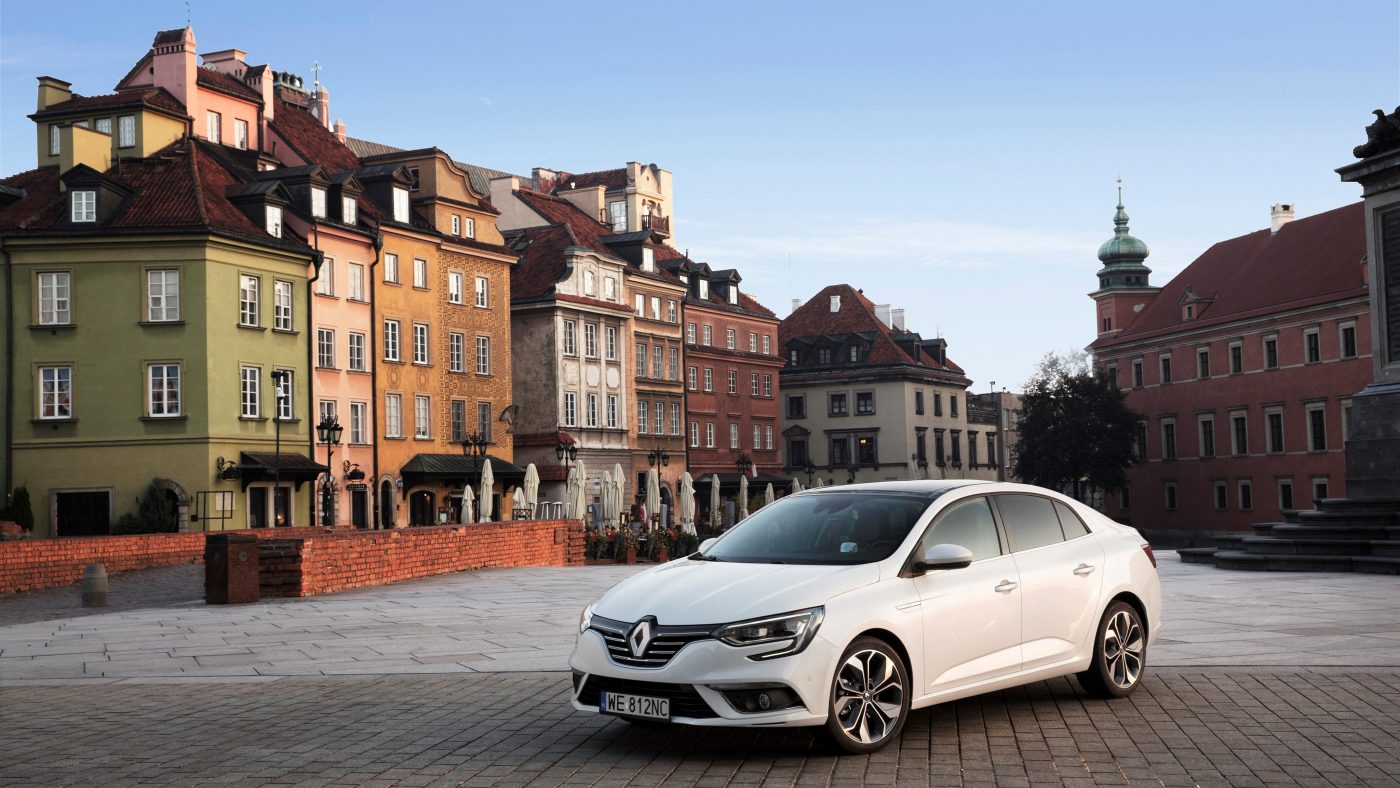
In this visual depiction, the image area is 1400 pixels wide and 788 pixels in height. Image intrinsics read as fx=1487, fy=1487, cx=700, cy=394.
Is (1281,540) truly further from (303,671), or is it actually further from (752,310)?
(752,310)

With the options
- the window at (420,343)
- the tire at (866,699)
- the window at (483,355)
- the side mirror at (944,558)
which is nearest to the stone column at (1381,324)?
the side mirror at (944,558)

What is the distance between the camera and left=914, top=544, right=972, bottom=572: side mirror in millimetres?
8867

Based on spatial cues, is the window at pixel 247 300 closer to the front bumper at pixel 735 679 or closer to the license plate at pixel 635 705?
the license plate at pixel 635 705

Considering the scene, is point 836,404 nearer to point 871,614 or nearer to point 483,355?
point 483,355

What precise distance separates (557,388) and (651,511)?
75.7 ft

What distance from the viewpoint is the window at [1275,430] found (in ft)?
248

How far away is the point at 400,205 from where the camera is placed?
2315 inches

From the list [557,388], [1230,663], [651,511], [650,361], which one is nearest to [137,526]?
[651,511]

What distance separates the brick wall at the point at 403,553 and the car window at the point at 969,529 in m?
14.5

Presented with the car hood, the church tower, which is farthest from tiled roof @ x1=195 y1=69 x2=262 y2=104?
the church tower

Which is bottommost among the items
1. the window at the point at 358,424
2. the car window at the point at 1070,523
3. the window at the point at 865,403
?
the car window at the point at 1070,523

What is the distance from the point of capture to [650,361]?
76875 millimetres

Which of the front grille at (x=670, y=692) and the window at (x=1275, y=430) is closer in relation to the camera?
the front grille at (x=670, y=692)

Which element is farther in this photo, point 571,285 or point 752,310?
point 752,310
